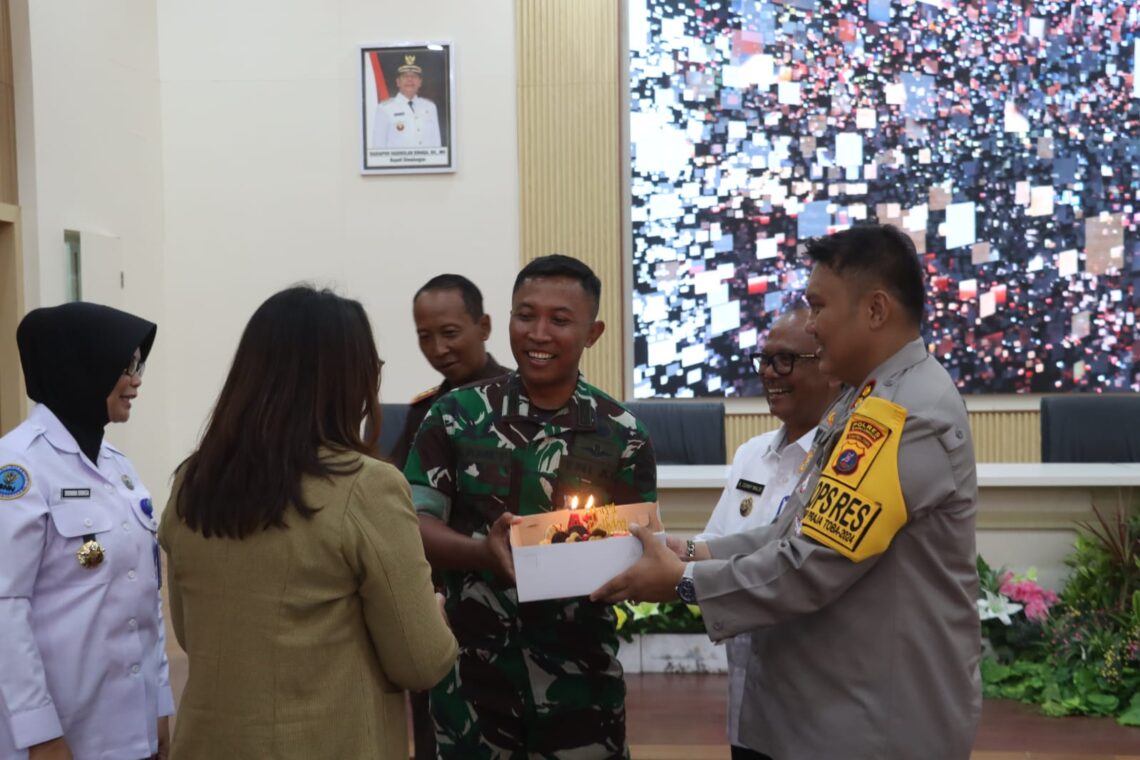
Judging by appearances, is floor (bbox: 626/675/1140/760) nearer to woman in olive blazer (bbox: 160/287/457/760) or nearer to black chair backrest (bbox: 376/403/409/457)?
black chair backrest (bbox: 376/403/409/457)

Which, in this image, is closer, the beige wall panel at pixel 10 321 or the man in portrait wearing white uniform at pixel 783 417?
the man in portrait wearing white uniform at pixel 783 417

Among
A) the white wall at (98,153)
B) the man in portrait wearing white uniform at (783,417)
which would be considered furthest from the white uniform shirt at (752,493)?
the white wall at (98,153)

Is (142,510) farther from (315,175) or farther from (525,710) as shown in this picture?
(315,175)

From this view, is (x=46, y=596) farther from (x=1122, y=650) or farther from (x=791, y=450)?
(x=1122, y=650)

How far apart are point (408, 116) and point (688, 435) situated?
2.92 m

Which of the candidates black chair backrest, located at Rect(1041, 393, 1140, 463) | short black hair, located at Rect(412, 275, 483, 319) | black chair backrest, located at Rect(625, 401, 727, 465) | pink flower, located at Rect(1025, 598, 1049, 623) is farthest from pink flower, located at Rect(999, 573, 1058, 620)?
short black hair, located at Rect(412, 275, 483, 319)

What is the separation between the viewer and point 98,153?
236 inches

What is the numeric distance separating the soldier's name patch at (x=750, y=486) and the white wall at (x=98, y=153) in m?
4.24

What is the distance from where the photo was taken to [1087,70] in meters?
6.49

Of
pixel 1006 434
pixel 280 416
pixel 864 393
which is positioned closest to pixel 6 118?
pixel 280 416

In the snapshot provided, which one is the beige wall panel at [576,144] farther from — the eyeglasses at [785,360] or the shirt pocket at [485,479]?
the shirt pocket at [485,479]

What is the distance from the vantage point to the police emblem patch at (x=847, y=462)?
158 cm

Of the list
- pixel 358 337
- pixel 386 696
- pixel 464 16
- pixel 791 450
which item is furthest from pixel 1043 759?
pixel 464 16

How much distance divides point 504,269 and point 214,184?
188 cm
